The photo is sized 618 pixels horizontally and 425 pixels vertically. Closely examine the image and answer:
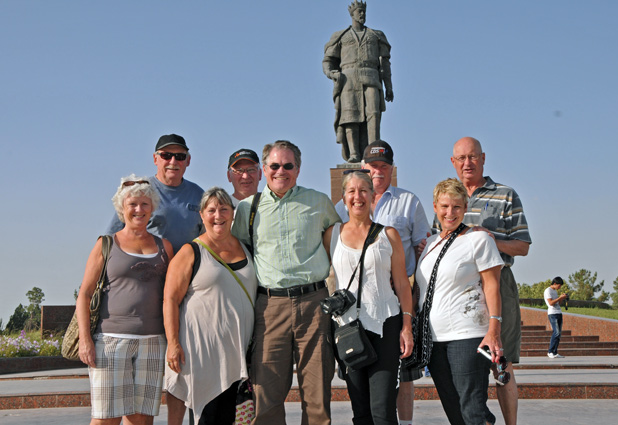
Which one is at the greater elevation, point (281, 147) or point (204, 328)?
point (281, 147)

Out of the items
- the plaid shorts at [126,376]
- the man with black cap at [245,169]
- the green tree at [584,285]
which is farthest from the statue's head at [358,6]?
the green tree at [584,285]

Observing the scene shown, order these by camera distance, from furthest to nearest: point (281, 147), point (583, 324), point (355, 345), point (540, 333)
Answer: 1. point (583, 324)
2. point (540, 333)
3. point (281, 147)
4. point (355, 345)

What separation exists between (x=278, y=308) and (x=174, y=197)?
1116 millimetres

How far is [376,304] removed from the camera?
3.54m

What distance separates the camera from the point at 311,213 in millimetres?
3764

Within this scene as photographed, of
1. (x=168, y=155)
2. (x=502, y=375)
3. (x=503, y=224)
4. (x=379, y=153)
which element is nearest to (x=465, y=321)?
(x=502, y=375)

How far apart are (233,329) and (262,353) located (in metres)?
0.22

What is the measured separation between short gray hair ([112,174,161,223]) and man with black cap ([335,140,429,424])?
1.24 metres

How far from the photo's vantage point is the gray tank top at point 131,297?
11.7ft

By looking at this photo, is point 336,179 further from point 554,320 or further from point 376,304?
point 376,304

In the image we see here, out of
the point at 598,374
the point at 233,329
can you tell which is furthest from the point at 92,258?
the point at 598,374

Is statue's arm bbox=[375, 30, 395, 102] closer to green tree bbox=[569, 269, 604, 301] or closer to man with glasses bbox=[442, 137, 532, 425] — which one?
man with glasses bbox=[442, 137, 532, 425]

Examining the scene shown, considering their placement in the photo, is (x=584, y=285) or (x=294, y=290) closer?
(x=294, y=290)

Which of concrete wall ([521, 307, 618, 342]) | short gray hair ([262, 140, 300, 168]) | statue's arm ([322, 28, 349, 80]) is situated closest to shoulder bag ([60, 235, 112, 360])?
short gray hair ([262, 140, 300, 168])
